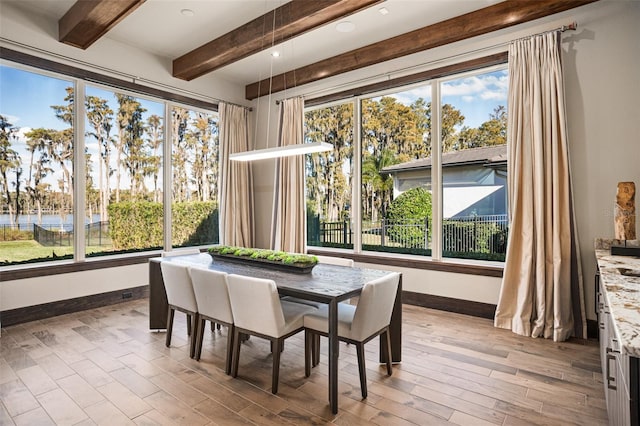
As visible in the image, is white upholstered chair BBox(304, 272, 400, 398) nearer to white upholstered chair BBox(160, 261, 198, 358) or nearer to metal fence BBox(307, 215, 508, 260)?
white upholstered chair BBox(160, 261, 198, 358)

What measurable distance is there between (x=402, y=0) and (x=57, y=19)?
12.3 feet

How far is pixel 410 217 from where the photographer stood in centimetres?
466

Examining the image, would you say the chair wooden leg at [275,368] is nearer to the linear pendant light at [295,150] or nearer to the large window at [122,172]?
the linear pendant light at [295,150]

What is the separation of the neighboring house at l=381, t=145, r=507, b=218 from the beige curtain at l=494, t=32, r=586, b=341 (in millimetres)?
341

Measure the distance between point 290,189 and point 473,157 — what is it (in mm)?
2619

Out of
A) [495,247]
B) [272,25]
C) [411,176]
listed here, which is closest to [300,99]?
[272,25]

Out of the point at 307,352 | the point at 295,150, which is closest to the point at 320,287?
the point at 307,352

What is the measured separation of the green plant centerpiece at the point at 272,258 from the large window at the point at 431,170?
6.33ft

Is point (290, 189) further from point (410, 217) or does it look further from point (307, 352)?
point (307, 352)

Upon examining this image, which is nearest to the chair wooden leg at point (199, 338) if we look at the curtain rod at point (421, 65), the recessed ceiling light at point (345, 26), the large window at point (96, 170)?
the large window at point (96, 170)

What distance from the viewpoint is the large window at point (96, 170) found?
12.8 feet

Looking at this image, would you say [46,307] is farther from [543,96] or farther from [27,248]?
[543,96]

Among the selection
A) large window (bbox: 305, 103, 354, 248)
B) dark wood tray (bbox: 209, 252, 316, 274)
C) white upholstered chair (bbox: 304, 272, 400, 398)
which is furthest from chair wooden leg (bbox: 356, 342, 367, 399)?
large window (bbox: 305, 103, 354, 248)

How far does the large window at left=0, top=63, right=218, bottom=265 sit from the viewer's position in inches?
153
